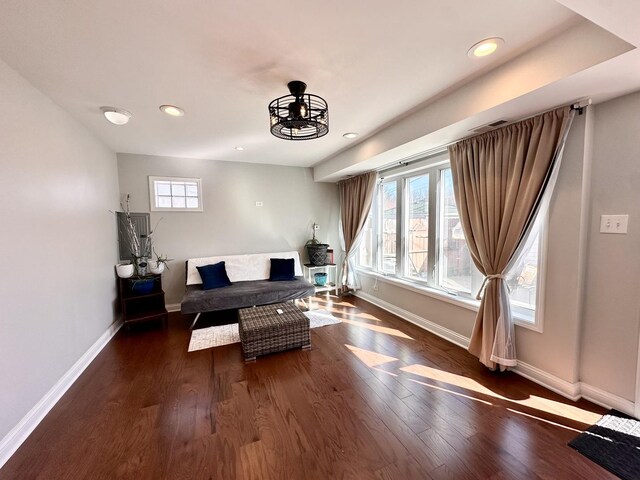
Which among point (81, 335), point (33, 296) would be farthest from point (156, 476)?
point (81, 335)

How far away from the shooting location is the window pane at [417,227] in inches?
130

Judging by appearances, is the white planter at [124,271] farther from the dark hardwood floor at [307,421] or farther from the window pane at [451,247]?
the window pane at [451,247]

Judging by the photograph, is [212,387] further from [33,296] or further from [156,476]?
[33,296]

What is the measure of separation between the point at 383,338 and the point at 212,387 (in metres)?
1.81

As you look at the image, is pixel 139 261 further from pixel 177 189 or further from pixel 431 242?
pixel 431 242

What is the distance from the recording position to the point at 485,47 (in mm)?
1528

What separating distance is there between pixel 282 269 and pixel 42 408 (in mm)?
2861

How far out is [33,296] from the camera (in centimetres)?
178

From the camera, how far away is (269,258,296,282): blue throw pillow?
165 inches

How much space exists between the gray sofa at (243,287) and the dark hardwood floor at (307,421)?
772mm

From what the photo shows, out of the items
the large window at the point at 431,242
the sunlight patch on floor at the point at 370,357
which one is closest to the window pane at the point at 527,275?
the large window at the point at 431,242

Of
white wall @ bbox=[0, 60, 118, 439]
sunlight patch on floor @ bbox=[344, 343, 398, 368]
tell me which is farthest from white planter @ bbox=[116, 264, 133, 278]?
sunlight patch on floor @ bbox=[344, 343, 398, 368]

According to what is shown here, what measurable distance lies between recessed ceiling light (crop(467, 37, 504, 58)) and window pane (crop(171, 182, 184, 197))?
393cm

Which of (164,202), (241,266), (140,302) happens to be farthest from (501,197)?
(140,302)
